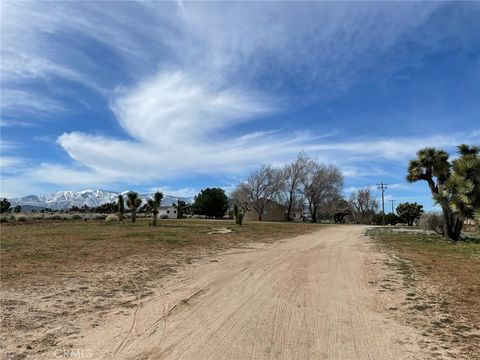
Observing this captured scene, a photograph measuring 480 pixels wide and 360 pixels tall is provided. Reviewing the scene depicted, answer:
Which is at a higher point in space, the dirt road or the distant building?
the distant building

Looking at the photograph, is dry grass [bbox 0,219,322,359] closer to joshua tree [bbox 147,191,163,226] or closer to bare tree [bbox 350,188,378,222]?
joshua tree [bbox 147,191,163,226]

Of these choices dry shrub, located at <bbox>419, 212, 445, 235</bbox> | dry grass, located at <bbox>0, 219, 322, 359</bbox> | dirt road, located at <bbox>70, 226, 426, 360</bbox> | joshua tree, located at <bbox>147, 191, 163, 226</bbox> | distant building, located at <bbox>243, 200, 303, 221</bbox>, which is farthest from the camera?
distant building, located at <bbox>243, 200, 303, 221</bbox>

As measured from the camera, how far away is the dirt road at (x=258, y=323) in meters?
5.04

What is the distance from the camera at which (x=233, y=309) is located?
22.7 ft

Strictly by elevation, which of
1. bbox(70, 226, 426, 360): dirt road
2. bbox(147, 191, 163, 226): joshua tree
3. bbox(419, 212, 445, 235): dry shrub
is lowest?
bbox(70, 226, 426, 360): dirt road

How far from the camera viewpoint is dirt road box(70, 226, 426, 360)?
5043 millimetres

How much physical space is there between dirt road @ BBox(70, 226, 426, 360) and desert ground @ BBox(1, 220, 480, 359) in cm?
2

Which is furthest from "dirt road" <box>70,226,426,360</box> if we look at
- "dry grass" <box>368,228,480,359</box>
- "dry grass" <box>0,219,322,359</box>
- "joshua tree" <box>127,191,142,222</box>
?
"joshua tree" <box>127,191,142,222</box>

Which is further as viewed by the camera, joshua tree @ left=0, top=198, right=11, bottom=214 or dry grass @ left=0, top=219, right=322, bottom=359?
joshua tree @ left=0, top=198, right=11, bottom=214

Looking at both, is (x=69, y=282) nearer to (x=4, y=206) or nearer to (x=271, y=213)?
(x=4, y=206)

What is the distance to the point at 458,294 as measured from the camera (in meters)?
8.05

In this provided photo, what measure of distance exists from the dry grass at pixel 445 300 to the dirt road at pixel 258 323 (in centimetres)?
48

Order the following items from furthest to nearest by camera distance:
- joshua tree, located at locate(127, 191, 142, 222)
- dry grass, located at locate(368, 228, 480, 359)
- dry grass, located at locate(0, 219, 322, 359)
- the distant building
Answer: the distant building, joshua tree, located at locate(127, 191, 142, 222), dry grass, located at locate(0, 219, 322, 359), dry grass, located at locate(368, 228, 480, 359)

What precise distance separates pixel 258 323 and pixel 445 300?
12.7 ft
